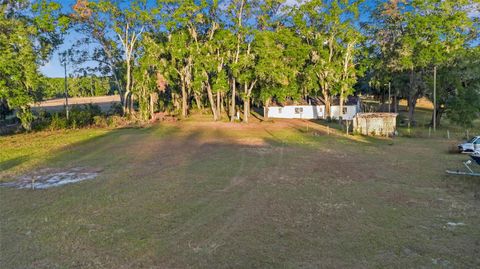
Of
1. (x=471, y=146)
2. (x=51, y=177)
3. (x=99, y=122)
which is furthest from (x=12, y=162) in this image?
(x=471, y=146)

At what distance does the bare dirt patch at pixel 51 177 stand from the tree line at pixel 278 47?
2324 centimetres

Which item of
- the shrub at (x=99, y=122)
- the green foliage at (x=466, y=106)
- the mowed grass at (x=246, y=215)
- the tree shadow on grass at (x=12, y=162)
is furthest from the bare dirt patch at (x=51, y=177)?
the green foliage at (x=466, y=106)

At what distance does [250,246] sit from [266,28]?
128ft

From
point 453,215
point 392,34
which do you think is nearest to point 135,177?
point 453,215

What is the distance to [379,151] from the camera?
21.4 m

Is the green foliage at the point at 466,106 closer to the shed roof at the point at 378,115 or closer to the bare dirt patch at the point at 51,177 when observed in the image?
the shed roof at the point at 378,115

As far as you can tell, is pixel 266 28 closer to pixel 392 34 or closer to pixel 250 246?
pixel 392 34

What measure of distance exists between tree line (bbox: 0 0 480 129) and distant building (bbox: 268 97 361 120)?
3.21 meters

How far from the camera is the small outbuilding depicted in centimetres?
3091

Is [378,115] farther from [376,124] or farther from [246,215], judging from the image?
[246,215]

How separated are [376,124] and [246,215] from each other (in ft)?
83.0

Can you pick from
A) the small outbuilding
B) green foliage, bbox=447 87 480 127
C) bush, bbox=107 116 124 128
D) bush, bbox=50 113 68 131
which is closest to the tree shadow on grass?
bush, bbox=50 113 68 131

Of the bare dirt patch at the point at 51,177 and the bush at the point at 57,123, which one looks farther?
the bush at the point at 57,123

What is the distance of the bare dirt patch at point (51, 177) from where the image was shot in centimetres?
1283
